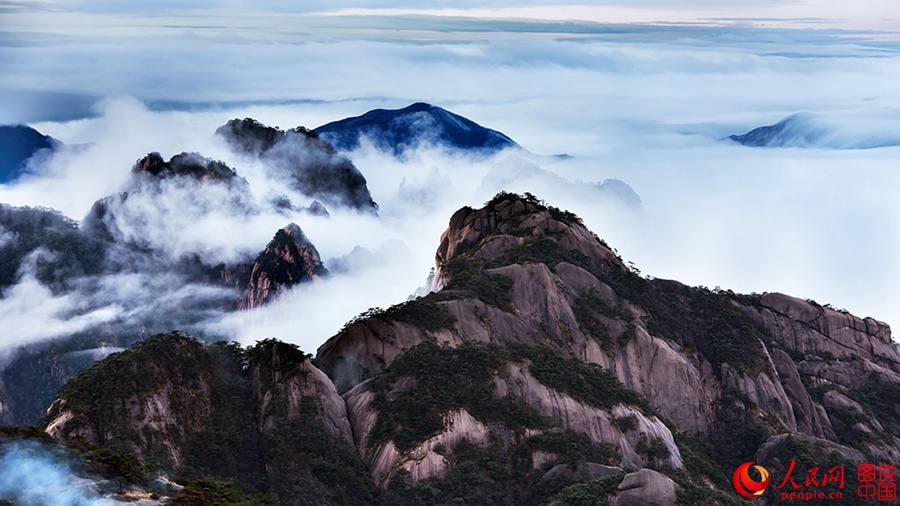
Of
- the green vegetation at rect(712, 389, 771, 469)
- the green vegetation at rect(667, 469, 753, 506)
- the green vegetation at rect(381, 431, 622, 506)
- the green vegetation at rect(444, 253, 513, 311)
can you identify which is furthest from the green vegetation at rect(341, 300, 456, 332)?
the green vegetation at rect(712, 389, 771, 469)

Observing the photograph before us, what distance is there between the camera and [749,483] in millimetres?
88188

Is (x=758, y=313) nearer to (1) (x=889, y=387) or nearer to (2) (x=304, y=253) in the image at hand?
(1) (x=889, y=387)

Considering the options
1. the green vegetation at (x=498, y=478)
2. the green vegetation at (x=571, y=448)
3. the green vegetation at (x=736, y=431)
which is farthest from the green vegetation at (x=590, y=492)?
the green vegetation at (x=736, y=431)

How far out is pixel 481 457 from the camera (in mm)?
78000

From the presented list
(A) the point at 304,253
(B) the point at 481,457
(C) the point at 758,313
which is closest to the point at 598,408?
(B) the point at 481,457

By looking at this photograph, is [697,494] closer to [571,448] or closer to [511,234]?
[571,448]

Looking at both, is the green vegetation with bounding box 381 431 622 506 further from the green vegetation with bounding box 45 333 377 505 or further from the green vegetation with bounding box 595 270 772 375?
the green vegetation with bounding box 595 270 772 375

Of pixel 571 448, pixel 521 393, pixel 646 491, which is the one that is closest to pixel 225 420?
pixel 521 393

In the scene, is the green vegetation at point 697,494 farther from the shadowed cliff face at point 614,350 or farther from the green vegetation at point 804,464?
the green vegetation at point 804,464

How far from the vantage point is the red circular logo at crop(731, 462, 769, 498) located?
87.3 m

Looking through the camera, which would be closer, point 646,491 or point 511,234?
point 646,491

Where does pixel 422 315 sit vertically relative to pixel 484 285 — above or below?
below

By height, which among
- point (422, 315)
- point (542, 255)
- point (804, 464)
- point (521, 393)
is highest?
point (542, 255)

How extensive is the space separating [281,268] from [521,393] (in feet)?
379
